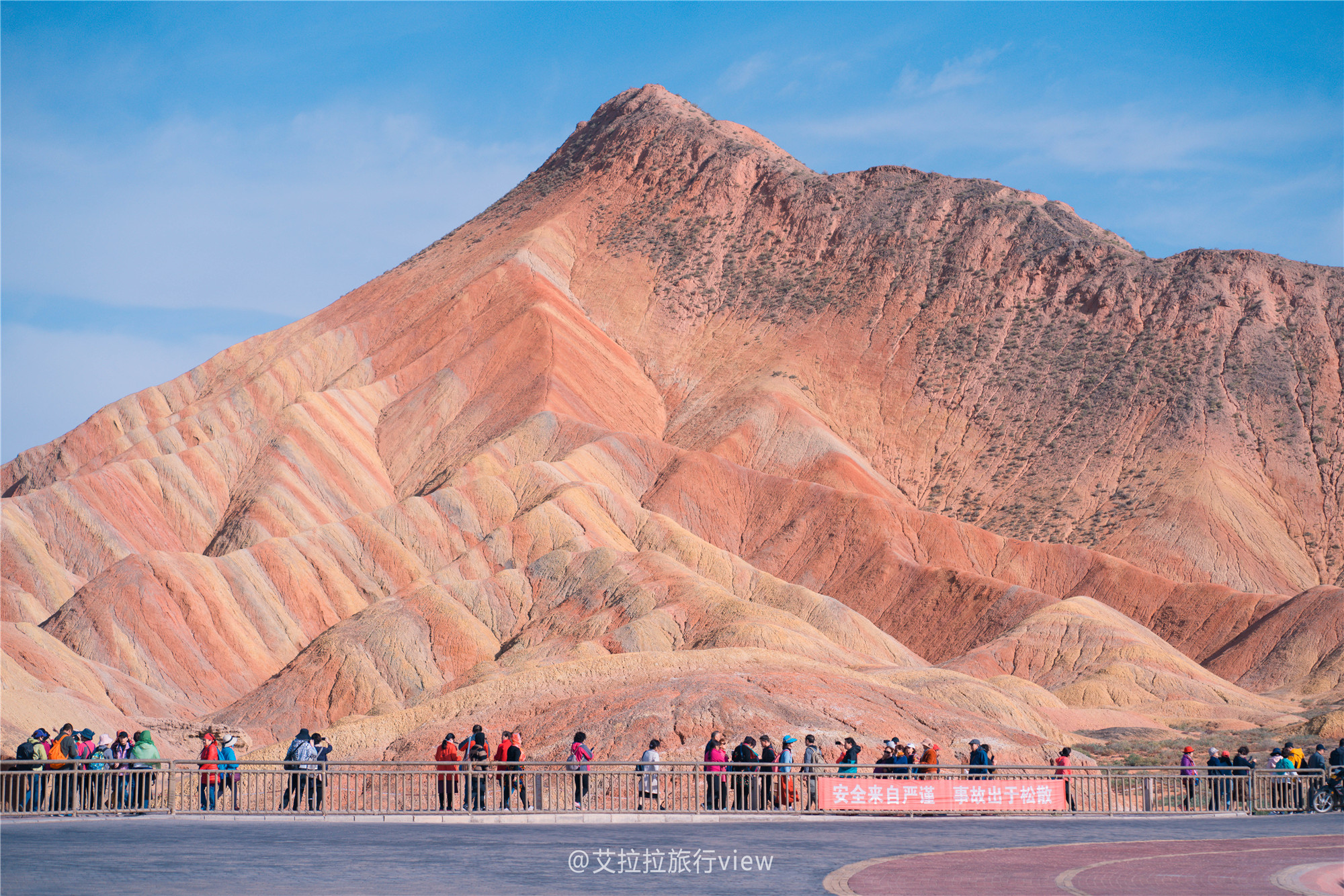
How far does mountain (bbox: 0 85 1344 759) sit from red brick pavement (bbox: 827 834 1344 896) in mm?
19815

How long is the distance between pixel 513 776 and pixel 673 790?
2998 millimetres

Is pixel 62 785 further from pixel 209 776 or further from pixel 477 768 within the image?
pixel 477 768

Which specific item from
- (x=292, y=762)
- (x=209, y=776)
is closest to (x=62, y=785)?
(x=209, y=776)

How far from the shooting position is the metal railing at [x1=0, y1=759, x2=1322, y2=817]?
23375 millimetres

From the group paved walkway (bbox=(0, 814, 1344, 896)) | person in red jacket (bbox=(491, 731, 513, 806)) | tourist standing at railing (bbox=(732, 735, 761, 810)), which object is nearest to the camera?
paved walkway (bbox=(0, 814, 1344, 896))

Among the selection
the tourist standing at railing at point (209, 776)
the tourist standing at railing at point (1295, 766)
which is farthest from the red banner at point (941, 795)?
the tourist standing at railing at point (209, 776)

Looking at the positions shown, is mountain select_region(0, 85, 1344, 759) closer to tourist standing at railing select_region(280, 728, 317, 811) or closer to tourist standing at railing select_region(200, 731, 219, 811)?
tourist standing at railing select_region(280, 728, 317, 811)

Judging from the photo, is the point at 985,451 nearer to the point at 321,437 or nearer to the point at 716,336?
the point at 716,336

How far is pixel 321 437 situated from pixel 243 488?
6.63 meters

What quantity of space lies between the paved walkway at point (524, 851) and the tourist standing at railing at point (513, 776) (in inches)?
56.1

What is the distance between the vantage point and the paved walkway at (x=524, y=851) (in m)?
15.1

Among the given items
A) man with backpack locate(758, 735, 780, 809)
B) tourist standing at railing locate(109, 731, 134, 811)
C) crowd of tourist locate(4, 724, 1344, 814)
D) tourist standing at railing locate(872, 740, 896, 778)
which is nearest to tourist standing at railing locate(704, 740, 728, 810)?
crowd of tourist locate(4, 724, 1344, 814)

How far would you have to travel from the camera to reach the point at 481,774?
24453 millimetres

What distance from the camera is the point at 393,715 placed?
4741 centimetres
